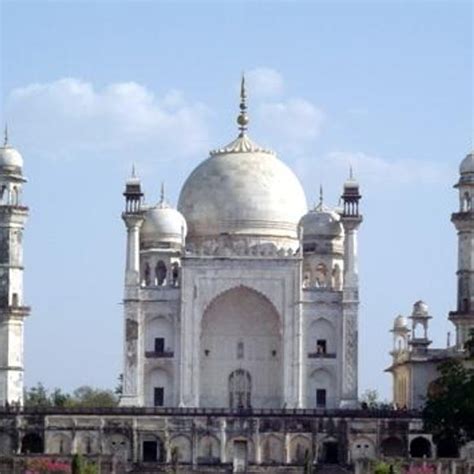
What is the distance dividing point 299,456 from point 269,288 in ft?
22.0

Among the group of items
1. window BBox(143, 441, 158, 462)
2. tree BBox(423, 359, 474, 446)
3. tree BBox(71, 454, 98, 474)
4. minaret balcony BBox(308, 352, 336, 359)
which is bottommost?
tree BBox(71, 454, 98, 474)

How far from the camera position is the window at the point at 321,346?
3115 inches

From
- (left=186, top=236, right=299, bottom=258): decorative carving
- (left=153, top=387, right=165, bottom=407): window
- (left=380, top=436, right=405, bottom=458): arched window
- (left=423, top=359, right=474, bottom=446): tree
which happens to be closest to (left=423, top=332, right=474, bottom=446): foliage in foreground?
(left=423, top=359, right=474, bottom=446): tree

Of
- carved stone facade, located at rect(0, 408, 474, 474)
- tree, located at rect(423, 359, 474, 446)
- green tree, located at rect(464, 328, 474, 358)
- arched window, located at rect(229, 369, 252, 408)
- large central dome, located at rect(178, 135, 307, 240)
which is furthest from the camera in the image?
large central dome, located at rect(178, 135, 307, 240)

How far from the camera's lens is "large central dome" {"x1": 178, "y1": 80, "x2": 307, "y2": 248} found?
267ft

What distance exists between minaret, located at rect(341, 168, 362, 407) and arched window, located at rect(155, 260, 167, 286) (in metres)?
6.49

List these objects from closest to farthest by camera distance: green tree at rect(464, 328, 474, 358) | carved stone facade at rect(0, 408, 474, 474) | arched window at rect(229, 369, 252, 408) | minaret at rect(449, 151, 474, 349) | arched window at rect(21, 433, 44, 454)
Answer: green tree at rect(464, 328, 474, 358) → carved stone facade at rect(0, 408, 474, 474) → arched window at rect(21, 433, 44, 454) → minaret at rect(449, 151, 474, 349) → arched window at rect(229, 369, 252, 408)

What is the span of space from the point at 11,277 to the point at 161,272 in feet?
18.5

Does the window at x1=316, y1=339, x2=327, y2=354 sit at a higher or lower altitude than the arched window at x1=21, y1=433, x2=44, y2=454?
higher

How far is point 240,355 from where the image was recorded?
80.4 metres

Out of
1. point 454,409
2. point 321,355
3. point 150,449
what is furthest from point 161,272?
point 454,409

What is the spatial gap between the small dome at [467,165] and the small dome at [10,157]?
1509 centimetres

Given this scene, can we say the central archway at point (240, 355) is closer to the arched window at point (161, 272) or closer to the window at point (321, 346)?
the window at point (321, 346)

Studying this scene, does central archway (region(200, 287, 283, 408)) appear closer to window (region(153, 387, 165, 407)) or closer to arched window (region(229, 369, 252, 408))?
arched window (region(229, 369, 252, 408))
